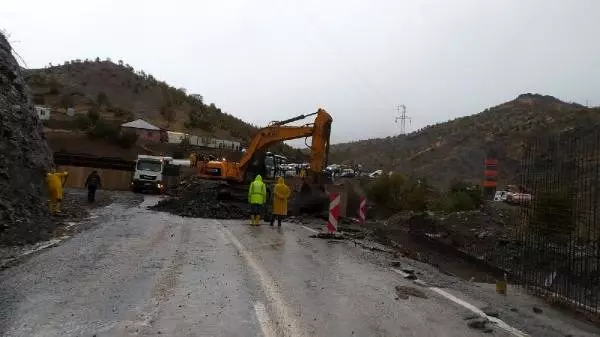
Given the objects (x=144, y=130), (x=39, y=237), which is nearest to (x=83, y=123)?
(x=144, y=130)

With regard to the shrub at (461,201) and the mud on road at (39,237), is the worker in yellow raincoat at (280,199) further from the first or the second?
the shrub at (461,201)

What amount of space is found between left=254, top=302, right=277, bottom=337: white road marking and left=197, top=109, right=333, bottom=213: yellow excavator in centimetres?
1626

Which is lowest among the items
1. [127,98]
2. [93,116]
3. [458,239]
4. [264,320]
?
[264,320]

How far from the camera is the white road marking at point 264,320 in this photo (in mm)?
5809

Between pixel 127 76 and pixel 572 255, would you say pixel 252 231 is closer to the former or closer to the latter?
pixel 572 255

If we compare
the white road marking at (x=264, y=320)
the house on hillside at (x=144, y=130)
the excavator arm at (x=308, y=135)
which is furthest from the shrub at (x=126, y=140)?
the white road marking at (x=264, y=320)

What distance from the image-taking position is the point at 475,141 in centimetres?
7869

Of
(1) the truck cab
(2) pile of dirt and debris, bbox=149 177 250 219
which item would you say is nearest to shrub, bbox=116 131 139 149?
(1) the truck cab

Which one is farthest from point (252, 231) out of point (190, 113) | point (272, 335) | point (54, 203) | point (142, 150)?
point (190, 113)

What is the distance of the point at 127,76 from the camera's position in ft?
328

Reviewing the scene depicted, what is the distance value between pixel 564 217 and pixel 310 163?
13507 mm

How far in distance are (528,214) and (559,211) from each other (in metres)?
1.39

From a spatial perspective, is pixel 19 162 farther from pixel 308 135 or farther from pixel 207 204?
pixel 308 135

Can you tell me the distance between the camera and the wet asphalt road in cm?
602
